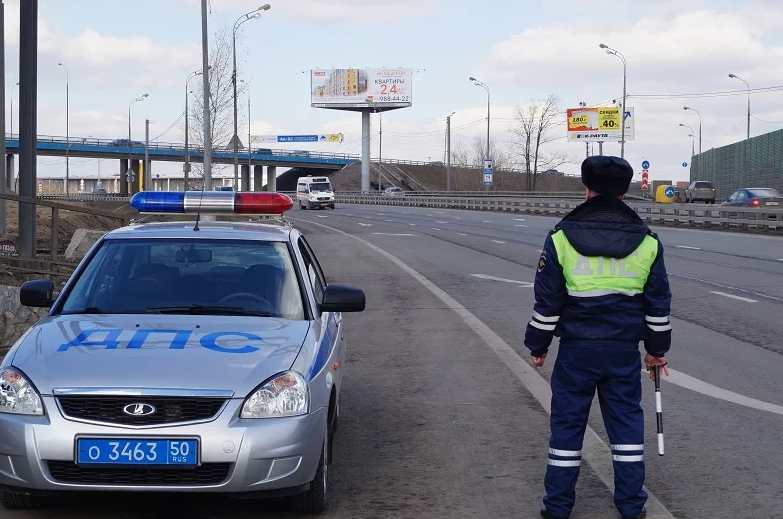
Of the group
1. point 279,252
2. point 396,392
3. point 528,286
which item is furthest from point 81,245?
point 279,252

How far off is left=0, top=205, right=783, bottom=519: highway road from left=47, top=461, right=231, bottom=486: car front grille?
0.52m

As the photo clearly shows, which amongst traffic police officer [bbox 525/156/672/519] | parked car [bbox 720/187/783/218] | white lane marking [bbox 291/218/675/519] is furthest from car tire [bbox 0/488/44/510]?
parked car [bbox 720/187/783/218]

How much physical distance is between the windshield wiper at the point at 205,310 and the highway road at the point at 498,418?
3.45 feet

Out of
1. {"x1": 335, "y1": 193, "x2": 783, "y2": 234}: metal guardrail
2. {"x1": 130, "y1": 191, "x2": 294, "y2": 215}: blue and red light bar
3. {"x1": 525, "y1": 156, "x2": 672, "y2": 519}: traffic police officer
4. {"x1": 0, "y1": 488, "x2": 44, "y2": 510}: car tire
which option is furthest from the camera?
{"x1": 335, "y1": 193, "x2": 783, "y2": 234}: metal guardrail

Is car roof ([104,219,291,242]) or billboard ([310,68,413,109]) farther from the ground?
billboard ([310,68,413,109])

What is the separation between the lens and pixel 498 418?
768 centimetres

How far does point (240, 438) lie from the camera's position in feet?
15.9

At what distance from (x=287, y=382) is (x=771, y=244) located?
26692mm

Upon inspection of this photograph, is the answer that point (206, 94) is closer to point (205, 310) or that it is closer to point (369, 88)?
point (205, 310)

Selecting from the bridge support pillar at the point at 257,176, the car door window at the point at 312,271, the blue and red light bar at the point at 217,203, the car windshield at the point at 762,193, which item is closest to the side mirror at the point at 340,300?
the car door window at the point at 312,271

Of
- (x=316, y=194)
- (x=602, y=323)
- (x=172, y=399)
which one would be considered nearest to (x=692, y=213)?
(x=602, y=323)

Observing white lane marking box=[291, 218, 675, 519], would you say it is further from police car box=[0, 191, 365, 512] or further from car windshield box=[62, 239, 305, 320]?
car windshield box=[62, 239, 305, 320]

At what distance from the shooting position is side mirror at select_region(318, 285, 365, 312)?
20.5 ft

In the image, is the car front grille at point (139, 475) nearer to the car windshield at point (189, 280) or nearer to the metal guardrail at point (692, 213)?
the car windshield at point (189, 280)
